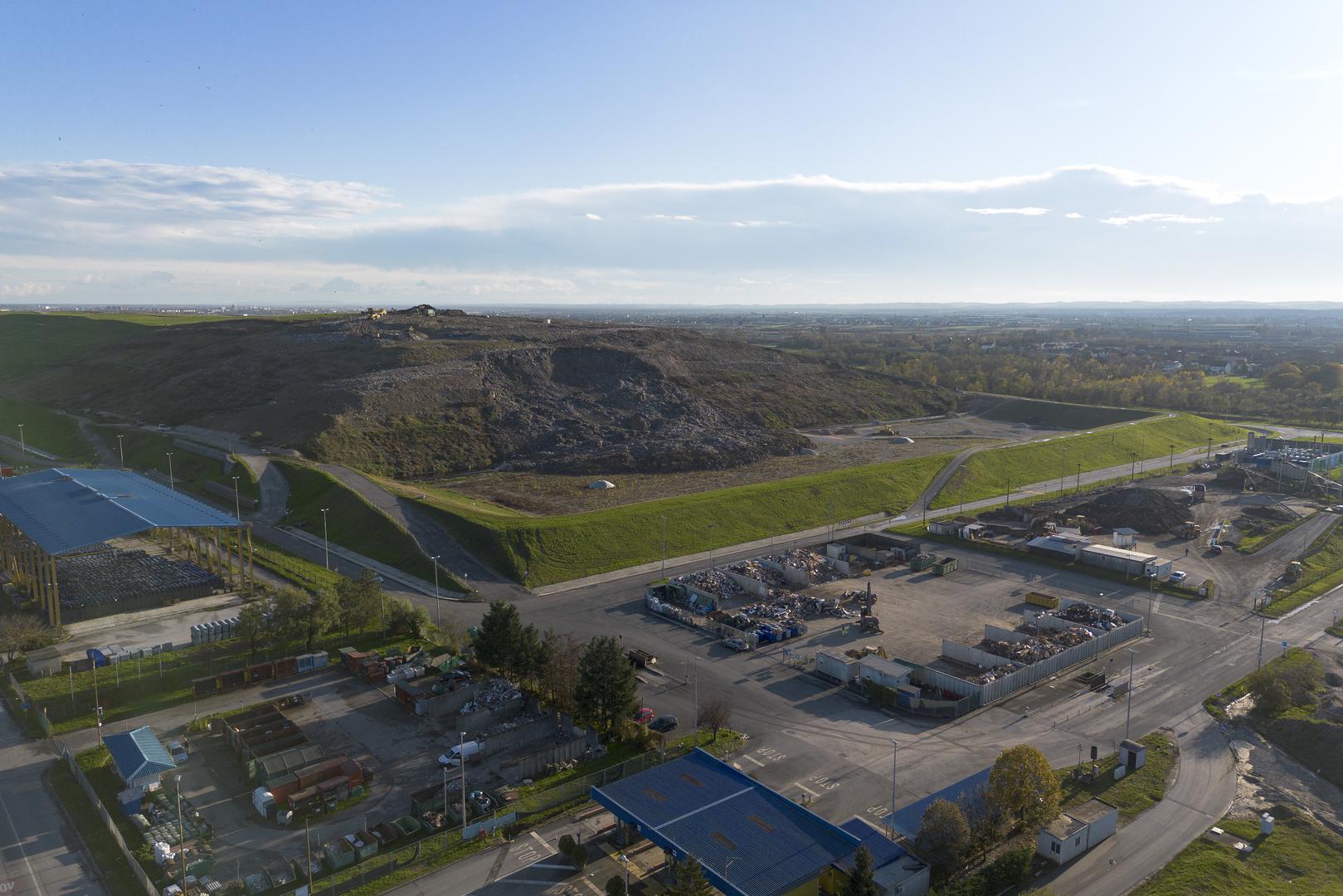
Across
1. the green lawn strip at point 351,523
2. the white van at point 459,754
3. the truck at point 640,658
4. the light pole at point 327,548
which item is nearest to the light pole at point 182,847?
the white van at point 459,754

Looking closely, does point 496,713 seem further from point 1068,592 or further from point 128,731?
point 1068,592

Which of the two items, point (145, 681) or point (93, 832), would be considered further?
point (145, 681)

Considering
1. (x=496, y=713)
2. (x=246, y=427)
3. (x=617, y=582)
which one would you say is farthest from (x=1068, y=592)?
(x=246, y=427)

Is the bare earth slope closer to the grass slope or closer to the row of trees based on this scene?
the grass slope

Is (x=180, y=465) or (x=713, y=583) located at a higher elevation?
(x=180, y=465)

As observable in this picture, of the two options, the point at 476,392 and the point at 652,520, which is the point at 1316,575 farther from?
the point at 476,392

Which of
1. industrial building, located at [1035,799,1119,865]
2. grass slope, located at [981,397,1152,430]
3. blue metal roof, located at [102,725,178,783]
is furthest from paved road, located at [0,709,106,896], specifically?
grass slope, located at [981,397,1152,430]

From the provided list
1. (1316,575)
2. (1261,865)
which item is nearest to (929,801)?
(1261,865)
